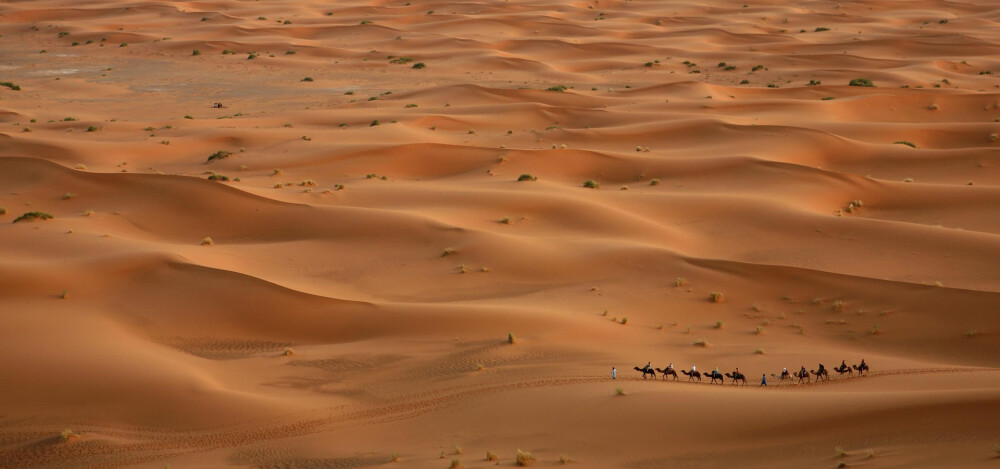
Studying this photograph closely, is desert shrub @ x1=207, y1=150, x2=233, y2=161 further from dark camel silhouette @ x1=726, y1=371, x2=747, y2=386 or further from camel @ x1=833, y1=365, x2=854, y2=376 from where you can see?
camel @ x1=833, y1=365, x2=854, y2=376

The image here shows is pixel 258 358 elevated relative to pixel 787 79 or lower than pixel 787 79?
lower

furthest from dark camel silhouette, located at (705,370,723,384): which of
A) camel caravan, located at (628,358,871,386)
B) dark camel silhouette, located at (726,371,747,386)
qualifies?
dark camel silhouette, located at (726,371,747,386)

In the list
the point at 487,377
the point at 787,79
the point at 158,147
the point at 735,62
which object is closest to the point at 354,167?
the point at 158,147

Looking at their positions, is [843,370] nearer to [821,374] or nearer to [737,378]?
[821,374]

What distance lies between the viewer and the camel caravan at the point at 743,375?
9984mm

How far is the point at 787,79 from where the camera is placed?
3591cm

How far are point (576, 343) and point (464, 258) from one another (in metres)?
4.03

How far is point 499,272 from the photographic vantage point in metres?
14.7

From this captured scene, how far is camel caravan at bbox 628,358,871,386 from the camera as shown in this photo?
32.8 feet

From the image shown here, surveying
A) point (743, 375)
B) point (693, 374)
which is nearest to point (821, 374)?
point (743, 375)

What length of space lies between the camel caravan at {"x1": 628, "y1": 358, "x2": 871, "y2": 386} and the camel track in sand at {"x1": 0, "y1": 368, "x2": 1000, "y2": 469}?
101mm

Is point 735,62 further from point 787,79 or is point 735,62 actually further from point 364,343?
point 364,343

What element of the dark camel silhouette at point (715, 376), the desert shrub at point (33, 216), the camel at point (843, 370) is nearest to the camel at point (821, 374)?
the camel at point (843, 370)

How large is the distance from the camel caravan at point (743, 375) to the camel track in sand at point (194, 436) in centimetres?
10
